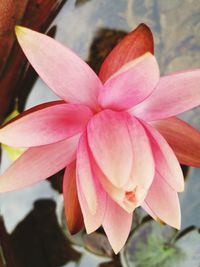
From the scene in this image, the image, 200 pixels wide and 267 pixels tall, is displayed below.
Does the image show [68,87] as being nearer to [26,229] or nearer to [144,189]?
[144,189]

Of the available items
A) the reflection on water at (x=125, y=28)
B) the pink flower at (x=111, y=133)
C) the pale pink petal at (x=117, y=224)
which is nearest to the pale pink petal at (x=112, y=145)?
the pink flower at (x=111, y=133)

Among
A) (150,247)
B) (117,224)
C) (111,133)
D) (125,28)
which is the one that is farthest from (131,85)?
(150,247)

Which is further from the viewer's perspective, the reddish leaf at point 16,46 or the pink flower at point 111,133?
the reddish leaf at point 16,46

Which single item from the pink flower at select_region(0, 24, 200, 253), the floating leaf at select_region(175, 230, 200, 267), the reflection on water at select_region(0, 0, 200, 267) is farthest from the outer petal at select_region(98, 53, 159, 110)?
the floating leaf at select_region(175, 230, 200, 267)

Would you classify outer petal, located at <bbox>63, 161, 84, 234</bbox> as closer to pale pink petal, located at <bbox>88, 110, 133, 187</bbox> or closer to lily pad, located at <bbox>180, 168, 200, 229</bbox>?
pale pink petal, located at <bbox>88, 110, 133, 187</bbox>

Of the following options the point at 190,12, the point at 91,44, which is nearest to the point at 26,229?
the point at 91,44

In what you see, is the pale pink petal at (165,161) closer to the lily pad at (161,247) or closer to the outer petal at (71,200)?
the outer petal at (71,200)
